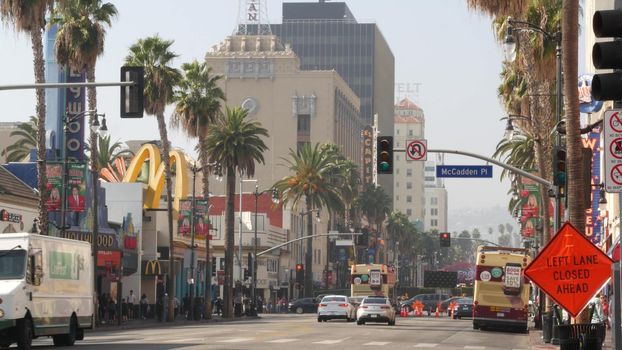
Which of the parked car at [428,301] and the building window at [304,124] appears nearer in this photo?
the parked car at [428,301]

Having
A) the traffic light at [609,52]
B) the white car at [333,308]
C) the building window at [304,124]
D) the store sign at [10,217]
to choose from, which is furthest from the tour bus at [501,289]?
the building window at [304,124]

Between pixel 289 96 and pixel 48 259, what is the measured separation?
437 ft

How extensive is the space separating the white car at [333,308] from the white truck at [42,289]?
105 ft

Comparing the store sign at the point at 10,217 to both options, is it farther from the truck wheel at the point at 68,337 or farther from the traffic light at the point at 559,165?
the traffic light at the point at 559,165

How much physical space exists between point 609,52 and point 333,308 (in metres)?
56.1

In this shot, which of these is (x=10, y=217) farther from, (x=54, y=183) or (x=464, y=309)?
(x=464, y=309)

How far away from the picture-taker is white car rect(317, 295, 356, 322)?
65875mm

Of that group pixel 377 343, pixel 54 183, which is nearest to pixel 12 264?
pixel 377 343

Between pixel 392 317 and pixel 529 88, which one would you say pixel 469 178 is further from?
pixel 392 317

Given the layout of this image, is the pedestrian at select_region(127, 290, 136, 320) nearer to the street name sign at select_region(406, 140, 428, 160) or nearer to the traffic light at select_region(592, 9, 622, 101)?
the street name sign at select_region(406, 140, 428, 160)

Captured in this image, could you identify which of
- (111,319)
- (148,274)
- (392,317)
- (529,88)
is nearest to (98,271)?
(111,319)

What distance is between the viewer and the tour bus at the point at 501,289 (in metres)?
53.4

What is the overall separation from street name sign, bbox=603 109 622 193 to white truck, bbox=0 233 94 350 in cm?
1741

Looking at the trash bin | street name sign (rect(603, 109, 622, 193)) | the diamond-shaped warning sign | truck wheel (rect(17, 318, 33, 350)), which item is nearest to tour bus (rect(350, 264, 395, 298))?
truck wheel (rect(17, 318, 33, 350))
